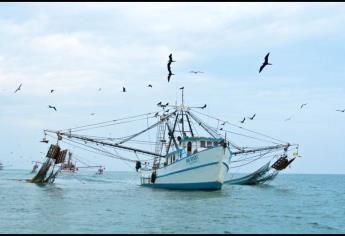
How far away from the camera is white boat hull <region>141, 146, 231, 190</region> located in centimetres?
4022

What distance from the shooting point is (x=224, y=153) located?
40.6 meters

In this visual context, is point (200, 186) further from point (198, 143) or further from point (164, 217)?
point (164, 217)

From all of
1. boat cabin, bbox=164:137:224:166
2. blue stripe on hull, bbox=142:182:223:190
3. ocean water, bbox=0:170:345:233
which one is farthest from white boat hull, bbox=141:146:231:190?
ocean water, bbox=0:170:345:233

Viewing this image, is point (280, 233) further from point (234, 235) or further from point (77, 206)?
point (77, 206)

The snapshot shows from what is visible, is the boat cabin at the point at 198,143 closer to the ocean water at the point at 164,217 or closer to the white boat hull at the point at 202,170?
the white boat hull at the point at 202,170

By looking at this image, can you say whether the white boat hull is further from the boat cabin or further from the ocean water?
the ocean water

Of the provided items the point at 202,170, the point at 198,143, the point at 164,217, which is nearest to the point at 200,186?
the point at 202,170

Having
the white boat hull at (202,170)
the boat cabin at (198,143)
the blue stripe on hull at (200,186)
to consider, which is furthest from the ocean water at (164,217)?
the boat cabin at (198,143)

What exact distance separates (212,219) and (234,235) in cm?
466

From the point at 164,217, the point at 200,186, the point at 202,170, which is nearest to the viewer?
the point at 164,217

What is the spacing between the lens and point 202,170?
4078 cm

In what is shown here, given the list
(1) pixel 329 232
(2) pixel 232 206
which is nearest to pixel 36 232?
(1) pixel 329 232

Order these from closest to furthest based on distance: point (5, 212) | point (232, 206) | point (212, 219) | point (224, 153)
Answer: point (212, 219), point (5, 212), point (232, 206), point (224, 153)

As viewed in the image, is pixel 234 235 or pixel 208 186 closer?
pixel 234 235
